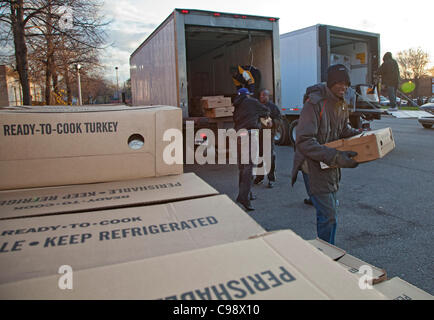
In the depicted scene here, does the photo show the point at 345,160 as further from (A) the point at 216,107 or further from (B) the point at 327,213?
(A) the point at 216,107

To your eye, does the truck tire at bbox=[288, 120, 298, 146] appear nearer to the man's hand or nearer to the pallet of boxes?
the man's hand

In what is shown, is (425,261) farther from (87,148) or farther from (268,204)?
(87,148)

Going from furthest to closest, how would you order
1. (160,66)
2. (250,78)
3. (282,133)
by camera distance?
1. (282,133)
2. (160,66)
3. (250,78)

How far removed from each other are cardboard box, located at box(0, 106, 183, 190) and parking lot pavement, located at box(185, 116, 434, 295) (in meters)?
2.75

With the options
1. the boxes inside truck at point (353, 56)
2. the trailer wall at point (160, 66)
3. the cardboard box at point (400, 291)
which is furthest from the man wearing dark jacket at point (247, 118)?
the boxes inside truck at point (353, 56)

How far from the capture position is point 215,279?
0.88m

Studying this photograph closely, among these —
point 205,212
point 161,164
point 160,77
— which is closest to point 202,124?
point 160,77

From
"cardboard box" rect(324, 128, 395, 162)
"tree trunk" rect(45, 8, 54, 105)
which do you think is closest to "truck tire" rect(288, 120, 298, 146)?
"tree trunk" rect(45, 8, 54, 105)

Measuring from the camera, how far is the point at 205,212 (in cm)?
142

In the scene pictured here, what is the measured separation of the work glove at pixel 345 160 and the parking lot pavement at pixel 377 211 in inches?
53.9

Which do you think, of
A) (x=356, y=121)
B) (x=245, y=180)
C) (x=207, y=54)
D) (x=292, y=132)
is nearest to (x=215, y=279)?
(x=245, y=180)

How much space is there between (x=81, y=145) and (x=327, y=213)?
7.15ft
